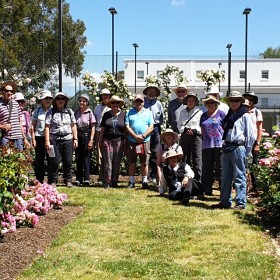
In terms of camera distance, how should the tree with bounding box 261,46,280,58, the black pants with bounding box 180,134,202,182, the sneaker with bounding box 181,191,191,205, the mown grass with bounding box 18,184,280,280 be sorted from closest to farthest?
the mown grass with bounding box 18,184,280,280 → the sneaker with bounding box 181,191,191,205 → the black pants with bounding box 180,134,202,182 → the tree with bounding box 261,46,280,58

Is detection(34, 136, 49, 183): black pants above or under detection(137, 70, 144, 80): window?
under

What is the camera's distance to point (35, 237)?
5.87 m

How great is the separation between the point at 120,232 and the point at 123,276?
63.4 inches

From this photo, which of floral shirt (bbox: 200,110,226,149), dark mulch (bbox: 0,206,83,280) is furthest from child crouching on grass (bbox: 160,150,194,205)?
dark mulch (bbox: 0,206,83,280)

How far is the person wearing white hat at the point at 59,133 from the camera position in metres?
9.13

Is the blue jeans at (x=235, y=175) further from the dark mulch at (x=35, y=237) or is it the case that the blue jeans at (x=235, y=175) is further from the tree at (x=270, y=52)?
the tree at (x=270, y=52)

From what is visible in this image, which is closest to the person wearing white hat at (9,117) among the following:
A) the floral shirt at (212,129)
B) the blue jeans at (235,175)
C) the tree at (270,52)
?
the floral shirt at (212,129)

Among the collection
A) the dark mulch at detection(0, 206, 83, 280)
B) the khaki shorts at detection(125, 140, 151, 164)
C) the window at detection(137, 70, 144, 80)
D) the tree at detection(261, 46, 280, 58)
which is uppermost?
the tree at detection(261, 46, 280, 58)

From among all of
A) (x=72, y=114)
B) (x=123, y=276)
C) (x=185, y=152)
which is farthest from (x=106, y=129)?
(x=123, y=276)

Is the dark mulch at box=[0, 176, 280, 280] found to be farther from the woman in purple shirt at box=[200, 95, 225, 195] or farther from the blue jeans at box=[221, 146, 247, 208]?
the woman in purple shirt at box=[200, 95, 225, 195]

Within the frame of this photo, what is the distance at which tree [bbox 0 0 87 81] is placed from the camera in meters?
38.0

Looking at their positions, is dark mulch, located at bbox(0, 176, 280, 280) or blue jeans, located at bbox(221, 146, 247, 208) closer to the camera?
dark mulch, located at bbox(0, 176, 280, 280)

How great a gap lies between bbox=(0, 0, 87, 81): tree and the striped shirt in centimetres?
2849

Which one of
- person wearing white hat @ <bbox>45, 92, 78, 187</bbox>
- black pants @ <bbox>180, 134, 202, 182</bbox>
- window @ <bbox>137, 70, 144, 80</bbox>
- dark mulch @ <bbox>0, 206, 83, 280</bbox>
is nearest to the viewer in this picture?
dark mulch @ <bbox>0, 206, 83, 280</bbox>
